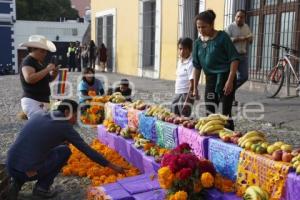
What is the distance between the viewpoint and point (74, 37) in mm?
37438

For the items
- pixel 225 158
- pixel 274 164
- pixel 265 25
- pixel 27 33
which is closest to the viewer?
pixel 274 164

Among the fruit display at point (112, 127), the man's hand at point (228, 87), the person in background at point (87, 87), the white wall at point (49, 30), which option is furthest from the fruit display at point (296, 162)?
the white wall at point (49, 30)

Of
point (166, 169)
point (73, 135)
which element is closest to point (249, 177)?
point (166, 169)

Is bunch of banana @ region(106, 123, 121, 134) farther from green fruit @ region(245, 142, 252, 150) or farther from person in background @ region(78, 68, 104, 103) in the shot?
green fruit @ region(245, 142, 252, 150)

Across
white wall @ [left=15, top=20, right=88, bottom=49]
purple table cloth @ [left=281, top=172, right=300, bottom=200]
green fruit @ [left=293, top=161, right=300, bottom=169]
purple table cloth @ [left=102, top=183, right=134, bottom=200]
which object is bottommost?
purple table cloth @ [left=102, top=183, right=134, bottom=200]

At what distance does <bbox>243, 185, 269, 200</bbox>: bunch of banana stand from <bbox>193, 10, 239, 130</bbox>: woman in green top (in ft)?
6.30

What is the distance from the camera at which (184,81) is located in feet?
20.5

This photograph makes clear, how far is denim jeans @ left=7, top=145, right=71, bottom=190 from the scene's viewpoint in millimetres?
4434

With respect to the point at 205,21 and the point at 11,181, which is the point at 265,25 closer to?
the point at 205,21

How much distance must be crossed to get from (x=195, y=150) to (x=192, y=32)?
11.2 m

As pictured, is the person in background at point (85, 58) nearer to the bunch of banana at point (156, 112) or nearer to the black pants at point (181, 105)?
the black pants at point (181, 105)

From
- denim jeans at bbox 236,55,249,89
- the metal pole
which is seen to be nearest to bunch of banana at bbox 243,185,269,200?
denim jeans at bbox 236,55,249,89

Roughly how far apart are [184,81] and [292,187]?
3.26 m

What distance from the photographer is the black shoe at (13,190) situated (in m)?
4.33
